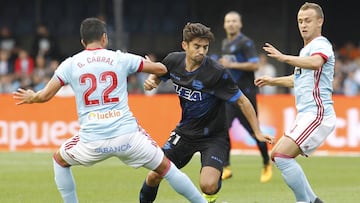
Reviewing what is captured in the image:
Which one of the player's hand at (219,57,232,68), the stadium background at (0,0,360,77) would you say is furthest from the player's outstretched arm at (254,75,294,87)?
the stadium background at (0,0,360,77)

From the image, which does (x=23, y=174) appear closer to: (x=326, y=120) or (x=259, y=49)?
(x=326, y=120)

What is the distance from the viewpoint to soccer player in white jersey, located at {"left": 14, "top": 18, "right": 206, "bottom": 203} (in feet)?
30.9

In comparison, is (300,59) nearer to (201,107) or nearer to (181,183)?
(201,107)

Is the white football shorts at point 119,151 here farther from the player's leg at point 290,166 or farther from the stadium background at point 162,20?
the stadium background at point 162,20

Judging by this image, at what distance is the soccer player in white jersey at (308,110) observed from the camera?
10320 mm

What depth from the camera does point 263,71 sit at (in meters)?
26.0

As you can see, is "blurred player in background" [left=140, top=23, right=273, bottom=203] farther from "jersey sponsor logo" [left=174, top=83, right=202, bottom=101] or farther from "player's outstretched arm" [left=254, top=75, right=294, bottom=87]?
"player's outstretched arm" [left=254, top=75, right=294, bottom=87]

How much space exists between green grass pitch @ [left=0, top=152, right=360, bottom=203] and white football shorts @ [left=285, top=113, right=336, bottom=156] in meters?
1.99

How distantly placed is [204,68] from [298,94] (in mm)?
1057

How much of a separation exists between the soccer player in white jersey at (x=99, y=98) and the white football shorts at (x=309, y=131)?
1.67 m

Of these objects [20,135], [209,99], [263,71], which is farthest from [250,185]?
[263,71]

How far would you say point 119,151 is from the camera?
9.48 meters


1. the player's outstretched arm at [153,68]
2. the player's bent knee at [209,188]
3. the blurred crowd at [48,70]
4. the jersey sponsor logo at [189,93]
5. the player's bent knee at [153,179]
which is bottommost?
the blurred crowd at [48,70]

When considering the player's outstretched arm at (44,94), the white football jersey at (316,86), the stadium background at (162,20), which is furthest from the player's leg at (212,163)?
the stadium background at (162,20)
